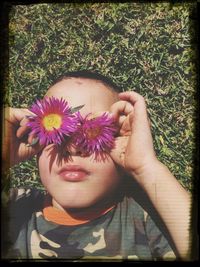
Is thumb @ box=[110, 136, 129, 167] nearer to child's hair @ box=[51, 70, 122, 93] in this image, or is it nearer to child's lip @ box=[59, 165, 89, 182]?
child's lip @ box=[59, 165, 89, 182]

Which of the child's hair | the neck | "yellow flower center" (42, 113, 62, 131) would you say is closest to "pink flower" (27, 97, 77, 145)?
"yellow flower center" (42, 113, 62, 131)

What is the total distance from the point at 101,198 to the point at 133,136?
32 centimetres

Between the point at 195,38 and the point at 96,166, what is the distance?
29.9 inches

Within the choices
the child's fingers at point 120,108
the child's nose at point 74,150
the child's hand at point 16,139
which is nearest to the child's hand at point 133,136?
the child's fingers at point 120,108

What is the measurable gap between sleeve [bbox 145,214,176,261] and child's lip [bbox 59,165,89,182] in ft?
1.18

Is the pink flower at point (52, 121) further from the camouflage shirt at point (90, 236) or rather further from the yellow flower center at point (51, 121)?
the camouflage shirt at point (90, 236)

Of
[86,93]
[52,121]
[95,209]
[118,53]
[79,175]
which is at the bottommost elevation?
[95,209]

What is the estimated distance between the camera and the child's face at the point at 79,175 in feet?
7.64

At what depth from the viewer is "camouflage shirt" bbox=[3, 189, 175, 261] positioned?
7.50ft

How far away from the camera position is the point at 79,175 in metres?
2.34

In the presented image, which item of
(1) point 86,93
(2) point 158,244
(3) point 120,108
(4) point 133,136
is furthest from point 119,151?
(2) point 158,244

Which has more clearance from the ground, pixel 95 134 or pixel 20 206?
pixel 95 134

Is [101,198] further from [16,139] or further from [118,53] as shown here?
[118,53]

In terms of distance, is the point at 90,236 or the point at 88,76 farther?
the point at 88,76
